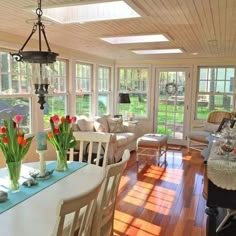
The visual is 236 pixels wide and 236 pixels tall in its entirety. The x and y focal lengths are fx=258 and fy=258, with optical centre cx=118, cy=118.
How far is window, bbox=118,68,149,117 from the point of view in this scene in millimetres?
7223

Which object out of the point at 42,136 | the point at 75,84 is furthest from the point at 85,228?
the point at 75,84

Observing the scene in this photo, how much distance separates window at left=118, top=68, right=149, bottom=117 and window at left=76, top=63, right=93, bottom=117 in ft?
4.77

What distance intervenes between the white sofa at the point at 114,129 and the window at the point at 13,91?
0.98 metres

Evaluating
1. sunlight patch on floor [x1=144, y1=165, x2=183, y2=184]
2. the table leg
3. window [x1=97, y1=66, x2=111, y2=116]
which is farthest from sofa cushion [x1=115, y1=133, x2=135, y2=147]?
the table leg

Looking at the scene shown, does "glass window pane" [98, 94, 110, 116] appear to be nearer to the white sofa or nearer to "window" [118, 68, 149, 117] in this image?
"window" [118, 68, 149, 117]

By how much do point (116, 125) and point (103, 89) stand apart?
1.45m

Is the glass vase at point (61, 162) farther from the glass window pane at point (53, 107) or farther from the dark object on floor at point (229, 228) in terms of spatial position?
the glass window pane at point (53, 107)

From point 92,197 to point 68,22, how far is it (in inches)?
87.4

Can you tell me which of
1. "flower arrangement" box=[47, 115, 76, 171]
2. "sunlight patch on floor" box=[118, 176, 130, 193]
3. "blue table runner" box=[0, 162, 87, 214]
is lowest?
"sunlight patch on floor" box=[118, 176, 130, 193]

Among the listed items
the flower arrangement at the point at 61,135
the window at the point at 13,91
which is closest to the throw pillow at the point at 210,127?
the window at the point at 13,91

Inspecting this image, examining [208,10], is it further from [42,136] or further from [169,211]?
[169,211]

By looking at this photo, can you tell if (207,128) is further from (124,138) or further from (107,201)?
(107,201)

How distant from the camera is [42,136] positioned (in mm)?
2082

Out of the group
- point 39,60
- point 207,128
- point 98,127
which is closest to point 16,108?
point 98,127
